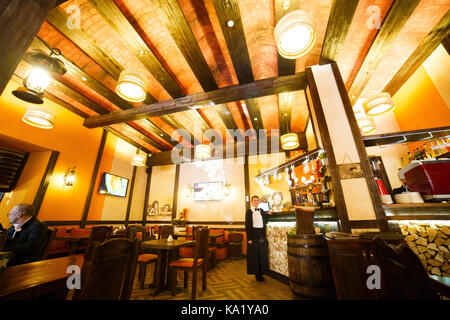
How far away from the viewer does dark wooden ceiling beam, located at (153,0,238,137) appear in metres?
2.66

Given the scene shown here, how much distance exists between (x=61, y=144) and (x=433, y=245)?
8034 millimetres

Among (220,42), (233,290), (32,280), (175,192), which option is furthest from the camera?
(175,192)

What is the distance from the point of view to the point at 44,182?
4.67 metres

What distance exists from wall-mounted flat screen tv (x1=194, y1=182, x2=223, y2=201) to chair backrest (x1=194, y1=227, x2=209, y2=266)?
13.1ft

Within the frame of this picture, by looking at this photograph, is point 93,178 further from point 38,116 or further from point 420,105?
point 420,105

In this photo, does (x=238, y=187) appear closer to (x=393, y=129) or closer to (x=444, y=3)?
(x=393, y=129)

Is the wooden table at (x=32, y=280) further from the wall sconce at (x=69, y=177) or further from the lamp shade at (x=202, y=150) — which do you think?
the wall sconce at (x=69, y=177)

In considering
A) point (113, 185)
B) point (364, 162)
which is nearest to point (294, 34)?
point (364, 162)

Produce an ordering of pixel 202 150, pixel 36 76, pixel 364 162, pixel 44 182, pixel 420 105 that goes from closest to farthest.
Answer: pixel 36 76 < pixel 364 162 < pixel 420 105 < pixel 44 182 < pixel 202 150

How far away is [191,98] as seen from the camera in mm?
4430

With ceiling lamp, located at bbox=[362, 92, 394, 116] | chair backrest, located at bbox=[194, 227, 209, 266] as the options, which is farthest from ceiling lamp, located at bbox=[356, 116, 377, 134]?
chair backrest, located at bbox=[194, 227, 209, 266]

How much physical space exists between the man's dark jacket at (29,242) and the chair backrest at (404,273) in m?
3.49

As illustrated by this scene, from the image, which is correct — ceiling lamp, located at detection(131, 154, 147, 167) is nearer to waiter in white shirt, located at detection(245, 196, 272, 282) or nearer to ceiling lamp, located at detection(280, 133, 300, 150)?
waiter in white shirt, located at detection(245, 196, 272, 282)

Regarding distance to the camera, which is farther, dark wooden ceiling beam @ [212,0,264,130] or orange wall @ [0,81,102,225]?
orange wall @ [0,81,102,225]
